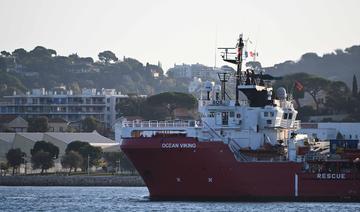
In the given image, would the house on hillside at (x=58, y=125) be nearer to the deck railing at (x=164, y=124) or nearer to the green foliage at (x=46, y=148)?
the green foliage at (x=46, y=148)

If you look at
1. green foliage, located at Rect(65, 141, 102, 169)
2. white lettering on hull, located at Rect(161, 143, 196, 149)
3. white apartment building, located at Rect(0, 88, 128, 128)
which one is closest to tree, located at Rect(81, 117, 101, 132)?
white apartment building, located at Rect(0, 88, 128, 128)

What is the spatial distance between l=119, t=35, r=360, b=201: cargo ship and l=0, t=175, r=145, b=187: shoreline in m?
33.6

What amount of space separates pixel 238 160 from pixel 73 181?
38.8m

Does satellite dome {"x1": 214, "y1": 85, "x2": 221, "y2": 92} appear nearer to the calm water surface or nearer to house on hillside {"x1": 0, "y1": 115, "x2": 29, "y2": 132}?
the calm water surface

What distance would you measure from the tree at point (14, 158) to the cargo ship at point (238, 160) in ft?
161

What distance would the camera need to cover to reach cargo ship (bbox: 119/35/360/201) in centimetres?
7300

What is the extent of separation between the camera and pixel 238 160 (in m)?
73.3

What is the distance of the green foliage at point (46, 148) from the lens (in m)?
125

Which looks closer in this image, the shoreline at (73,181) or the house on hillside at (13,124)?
the shoreline at (73,181)

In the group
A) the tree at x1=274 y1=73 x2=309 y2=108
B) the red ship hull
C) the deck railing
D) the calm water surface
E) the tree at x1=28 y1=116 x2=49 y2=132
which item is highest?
the tree at x1=274 y1=73 x2=309 y2=108

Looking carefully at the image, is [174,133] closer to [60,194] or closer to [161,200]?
[161,200]

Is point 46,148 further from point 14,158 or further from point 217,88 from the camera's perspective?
point 217,88

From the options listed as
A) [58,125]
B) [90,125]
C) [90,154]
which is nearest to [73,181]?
[90,154]

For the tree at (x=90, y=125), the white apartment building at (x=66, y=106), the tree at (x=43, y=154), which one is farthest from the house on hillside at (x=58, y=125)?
the tree at (x=43, y=154)
